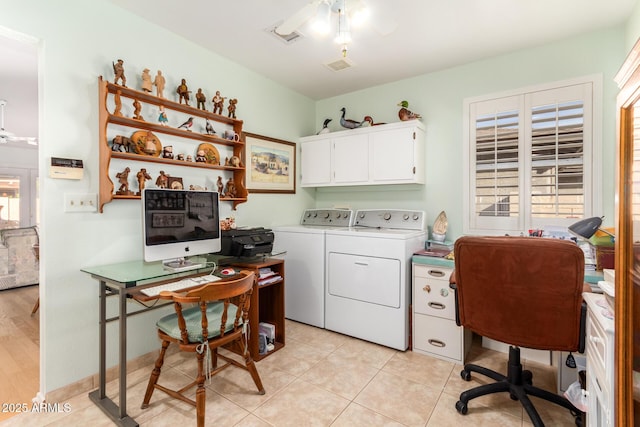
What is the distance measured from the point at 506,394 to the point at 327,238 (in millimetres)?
1683

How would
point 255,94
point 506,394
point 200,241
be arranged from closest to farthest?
point 506,394 < point 200,241 < point 255,94

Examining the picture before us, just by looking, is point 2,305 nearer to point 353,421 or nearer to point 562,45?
point 353,421

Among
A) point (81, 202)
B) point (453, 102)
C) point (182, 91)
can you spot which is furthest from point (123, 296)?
point (453, 102)

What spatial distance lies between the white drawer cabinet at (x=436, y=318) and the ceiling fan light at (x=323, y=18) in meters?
1.76

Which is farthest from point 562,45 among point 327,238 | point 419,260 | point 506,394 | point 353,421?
point 353,421

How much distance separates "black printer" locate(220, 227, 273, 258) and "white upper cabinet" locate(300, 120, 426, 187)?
1208 millimetres

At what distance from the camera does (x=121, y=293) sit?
1.60 metres

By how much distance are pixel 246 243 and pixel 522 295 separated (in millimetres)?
1764

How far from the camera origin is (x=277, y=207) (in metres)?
3.39

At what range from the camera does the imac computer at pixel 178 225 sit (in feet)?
6.29

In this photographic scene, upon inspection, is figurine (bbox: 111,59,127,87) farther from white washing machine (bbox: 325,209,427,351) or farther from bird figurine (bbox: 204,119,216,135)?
white washing machine (bbox: 325,209,427,351)

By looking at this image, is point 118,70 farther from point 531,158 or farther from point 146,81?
point 531,158

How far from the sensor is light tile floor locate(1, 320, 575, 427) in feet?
5.59

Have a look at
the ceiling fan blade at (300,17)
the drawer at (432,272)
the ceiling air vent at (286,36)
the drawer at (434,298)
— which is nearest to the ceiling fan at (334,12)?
the ceiling fan blade at (300,17)
